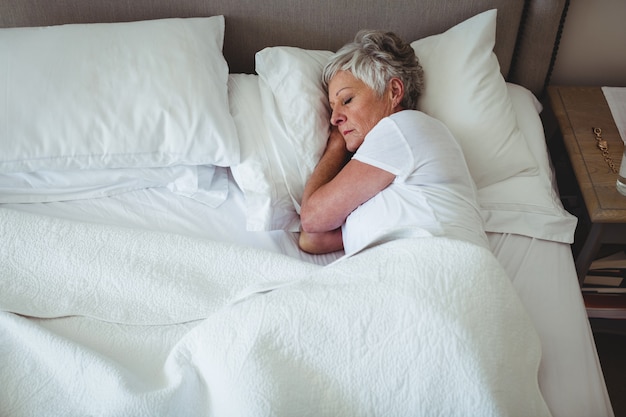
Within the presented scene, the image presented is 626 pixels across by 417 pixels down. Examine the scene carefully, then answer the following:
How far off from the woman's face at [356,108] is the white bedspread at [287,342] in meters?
0.38

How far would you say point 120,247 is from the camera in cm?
107

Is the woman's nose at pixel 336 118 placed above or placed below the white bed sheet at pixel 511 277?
above

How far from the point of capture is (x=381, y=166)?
1112 mm

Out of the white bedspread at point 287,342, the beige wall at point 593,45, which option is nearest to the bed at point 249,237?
the white bedspread at point 287,342

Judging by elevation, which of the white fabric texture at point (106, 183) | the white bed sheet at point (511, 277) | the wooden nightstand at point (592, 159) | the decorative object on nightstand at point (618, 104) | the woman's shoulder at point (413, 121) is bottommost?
the white bed sheet at point (511, 277)

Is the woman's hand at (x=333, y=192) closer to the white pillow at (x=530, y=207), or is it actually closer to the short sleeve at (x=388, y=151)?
the short sleeve at (x=388, y=151)

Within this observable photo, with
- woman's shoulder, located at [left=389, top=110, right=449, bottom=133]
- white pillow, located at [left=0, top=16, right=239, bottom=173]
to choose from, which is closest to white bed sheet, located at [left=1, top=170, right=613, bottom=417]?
white pillow, located at [left=0, top=16, right=239, bottom=173]

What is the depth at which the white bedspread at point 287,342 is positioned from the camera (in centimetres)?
82

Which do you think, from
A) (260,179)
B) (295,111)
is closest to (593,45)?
(295,111)

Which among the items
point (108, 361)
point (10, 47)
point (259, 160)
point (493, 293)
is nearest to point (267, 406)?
point (108, 361)

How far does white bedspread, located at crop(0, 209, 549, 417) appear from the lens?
82 cm

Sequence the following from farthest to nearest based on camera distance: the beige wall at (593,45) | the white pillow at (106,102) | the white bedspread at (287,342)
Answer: the beige wall at (593,45) < the white pillow at (106,102) < the white bedspread at (287,342)

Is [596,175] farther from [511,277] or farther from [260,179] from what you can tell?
[260,179]

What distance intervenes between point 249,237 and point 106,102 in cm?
48
